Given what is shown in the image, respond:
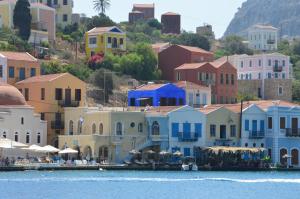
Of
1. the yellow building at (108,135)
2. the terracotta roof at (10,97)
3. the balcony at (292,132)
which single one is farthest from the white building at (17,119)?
the balcony at (292,132)

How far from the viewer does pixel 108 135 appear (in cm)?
9325

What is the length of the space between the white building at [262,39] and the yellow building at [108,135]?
8075 centimetres

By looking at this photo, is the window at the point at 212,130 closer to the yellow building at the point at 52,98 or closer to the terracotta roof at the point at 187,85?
the terracotta roof at the point at 187,85

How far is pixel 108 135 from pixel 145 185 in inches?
687

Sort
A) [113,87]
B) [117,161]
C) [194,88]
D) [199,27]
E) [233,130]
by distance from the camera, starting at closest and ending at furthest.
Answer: [117,161] → [233,130] → [194,88] → [113,87] → [199,27]

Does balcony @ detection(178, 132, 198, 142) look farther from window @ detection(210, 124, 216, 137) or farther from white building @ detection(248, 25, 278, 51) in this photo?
white building @ detection(248, 25, 278, 51)

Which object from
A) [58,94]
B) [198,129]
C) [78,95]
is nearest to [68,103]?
[58,94]

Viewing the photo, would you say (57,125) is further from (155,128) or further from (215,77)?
(215,77)

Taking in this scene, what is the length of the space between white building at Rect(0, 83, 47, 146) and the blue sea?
898 centimetres

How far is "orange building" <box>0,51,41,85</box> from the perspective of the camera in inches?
4043

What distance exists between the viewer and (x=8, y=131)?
93.1 m

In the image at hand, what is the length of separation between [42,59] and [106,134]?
2773 cm

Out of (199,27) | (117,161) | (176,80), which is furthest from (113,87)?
(199,27)

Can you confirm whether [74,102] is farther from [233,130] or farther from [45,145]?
[233,130]
